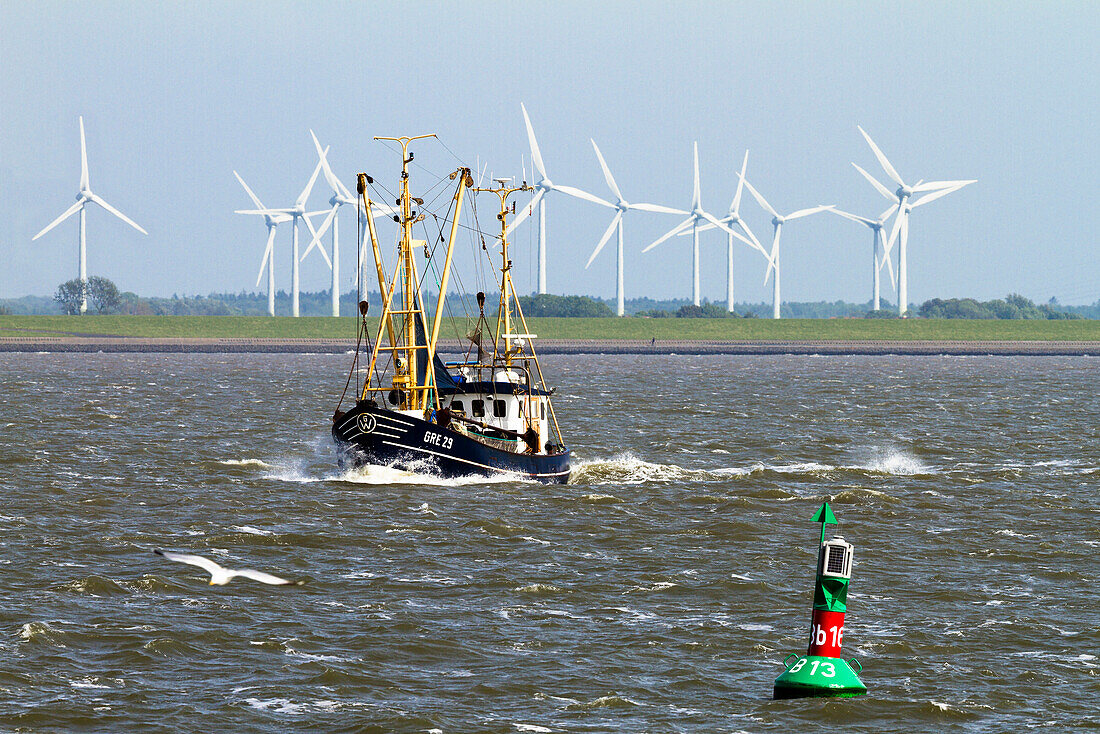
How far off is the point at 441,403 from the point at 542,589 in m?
23.1

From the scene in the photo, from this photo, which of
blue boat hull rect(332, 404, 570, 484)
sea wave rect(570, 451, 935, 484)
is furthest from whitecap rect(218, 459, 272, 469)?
sea wave rect(570, 451, 935, 484)

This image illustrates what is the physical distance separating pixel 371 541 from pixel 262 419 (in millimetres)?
46159

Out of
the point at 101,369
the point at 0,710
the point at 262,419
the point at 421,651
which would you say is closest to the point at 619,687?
the point at 421,651

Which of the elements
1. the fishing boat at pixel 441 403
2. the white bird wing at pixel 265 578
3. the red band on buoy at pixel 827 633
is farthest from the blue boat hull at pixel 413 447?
the red band on buoy at pixel 827 633

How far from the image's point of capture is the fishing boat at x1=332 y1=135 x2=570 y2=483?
1913 inches

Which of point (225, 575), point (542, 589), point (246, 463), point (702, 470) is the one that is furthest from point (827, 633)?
point (246, 463)

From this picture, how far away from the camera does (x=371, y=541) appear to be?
35969mm

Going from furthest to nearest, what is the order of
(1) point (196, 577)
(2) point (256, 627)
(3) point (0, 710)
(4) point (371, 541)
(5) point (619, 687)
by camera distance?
1. (4) point (371, 541)
2. (1) point (196, 577)
3. (2) point (256, 627)
4. (5) point (619, 687)
5. (3) point (0, 710)

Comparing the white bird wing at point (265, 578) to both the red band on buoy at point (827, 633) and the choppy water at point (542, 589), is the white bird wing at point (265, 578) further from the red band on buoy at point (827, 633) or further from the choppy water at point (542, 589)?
the red band on buoy at point (827, 633)

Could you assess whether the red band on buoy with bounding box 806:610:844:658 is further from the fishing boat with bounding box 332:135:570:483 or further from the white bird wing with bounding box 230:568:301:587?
the fishing boat with bounding box 332:135:570:483

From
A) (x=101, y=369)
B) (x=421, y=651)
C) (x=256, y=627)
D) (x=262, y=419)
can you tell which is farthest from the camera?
(x=101, y=369)

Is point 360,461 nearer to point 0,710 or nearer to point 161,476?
point 161,476

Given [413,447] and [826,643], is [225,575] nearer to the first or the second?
[826,643]

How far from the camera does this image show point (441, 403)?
172ft
